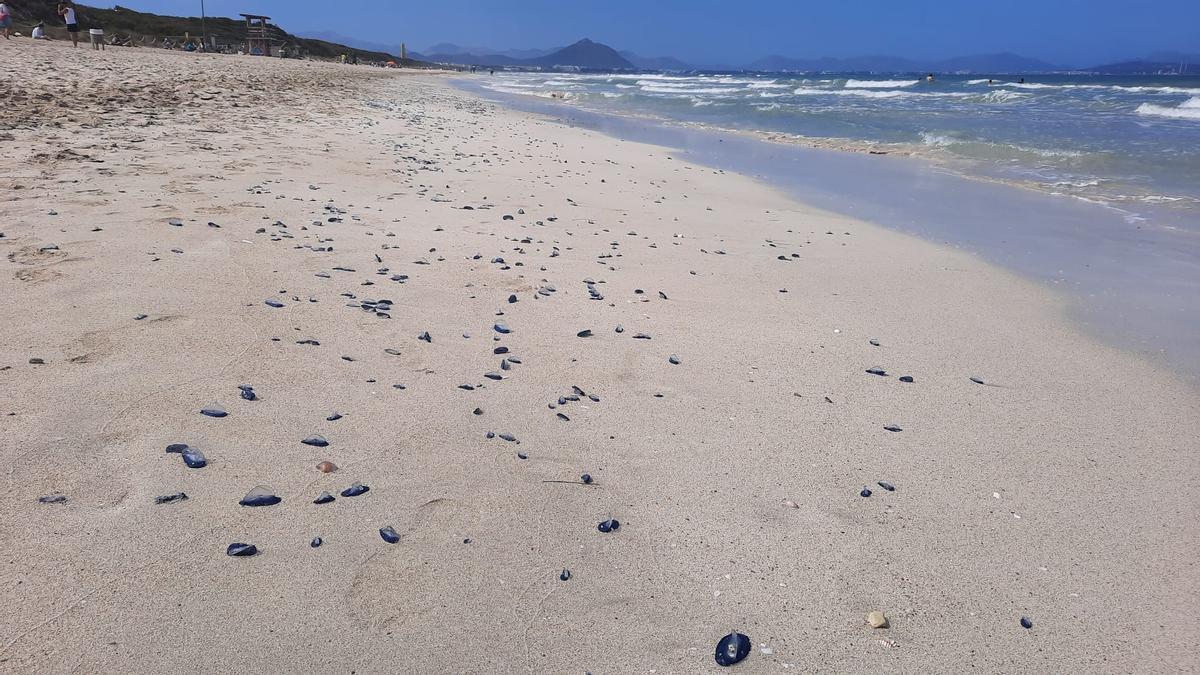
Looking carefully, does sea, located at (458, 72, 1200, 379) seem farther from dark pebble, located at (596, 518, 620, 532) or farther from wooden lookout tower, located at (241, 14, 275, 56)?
wooden lookout tower, located at (241, 14, 275, 56)

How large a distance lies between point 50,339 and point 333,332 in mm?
1231

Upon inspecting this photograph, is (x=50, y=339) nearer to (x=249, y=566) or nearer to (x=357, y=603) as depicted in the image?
(x=249, y=566)

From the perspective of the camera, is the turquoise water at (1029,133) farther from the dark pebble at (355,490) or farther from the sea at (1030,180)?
the dark pebble at (355,490)

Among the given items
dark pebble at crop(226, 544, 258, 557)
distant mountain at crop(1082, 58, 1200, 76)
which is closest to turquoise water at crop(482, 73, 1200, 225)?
dark pebble at crop(226, 544, 258, 557)

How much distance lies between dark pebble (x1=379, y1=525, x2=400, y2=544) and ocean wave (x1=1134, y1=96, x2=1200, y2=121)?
25.8 m

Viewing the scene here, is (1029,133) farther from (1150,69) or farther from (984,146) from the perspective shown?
(1150,69)

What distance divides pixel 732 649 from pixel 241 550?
1.49 meters

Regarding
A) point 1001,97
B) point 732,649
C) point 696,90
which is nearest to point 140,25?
point 696,90

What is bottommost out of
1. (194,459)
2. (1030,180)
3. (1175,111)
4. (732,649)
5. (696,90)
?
(732,649)

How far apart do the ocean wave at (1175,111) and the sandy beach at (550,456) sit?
21.2 metres

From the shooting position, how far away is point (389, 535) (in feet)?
7.66

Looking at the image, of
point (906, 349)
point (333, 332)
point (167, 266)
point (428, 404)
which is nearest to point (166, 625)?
point (428, 404)

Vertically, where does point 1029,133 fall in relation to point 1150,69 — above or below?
below

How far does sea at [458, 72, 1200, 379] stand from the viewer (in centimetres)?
545
